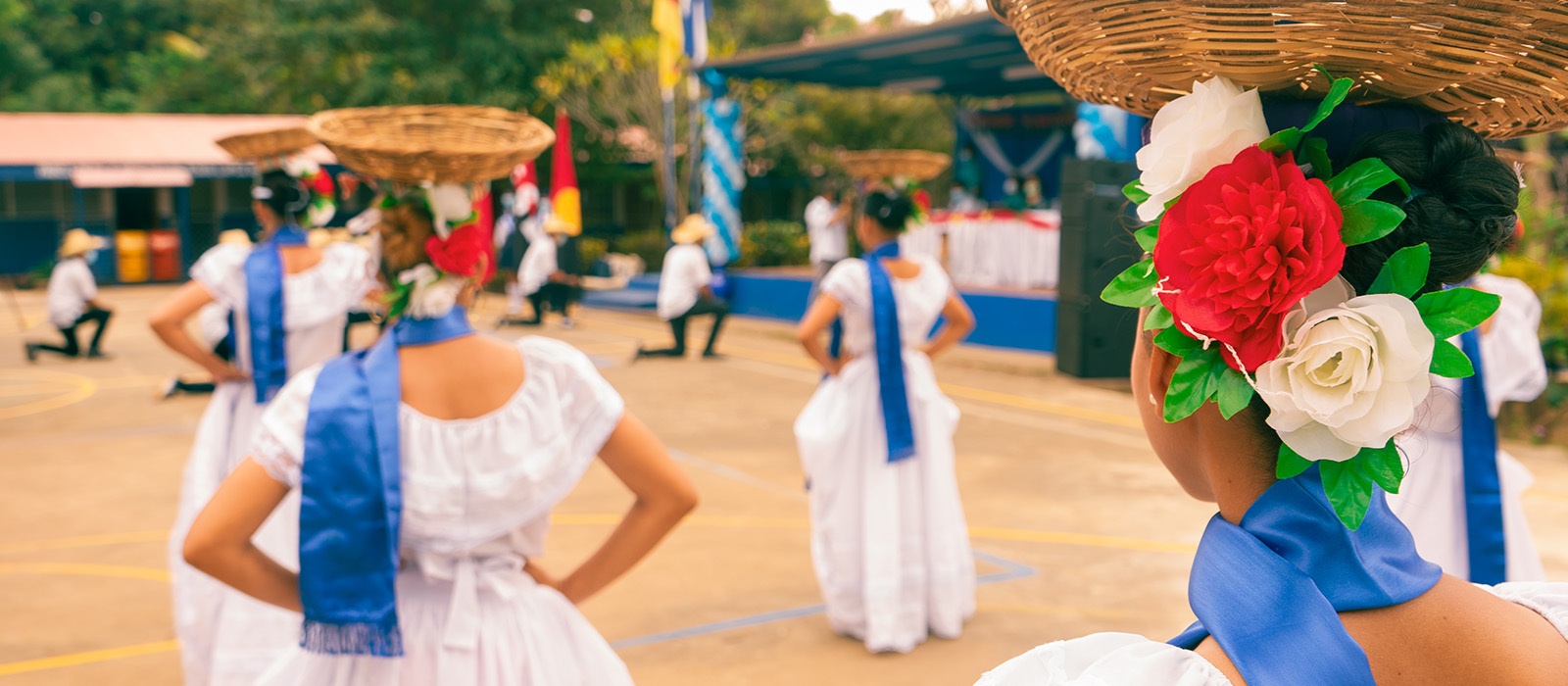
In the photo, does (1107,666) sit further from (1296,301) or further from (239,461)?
(239,461)

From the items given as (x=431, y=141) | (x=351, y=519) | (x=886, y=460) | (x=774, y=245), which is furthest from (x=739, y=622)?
(x=774, y=245)

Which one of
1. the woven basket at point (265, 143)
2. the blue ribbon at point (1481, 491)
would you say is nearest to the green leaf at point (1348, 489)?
the blue ribbon at point (1481, 491)

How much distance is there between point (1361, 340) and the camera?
1078mm

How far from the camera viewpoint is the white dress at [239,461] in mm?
3973

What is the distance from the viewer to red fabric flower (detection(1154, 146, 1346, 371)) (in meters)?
1.10

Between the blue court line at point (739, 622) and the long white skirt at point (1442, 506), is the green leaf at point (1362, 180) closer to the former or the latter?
the long white skirt at point (1442, 506)

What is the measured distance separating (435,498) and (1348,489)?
63.9 inches

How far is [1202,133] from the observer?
1170 millimetres

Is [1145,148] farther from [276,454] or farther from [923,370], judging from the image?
[923,370]

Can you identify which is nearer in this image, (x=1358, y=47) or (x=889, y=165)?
(x=1358, y=47)

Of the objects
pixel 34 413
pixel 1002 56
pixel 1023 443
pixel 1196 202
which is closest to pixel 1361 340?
pixel 1196 202

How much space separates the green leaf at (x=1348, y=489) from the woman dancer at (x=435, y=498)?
4.72ft

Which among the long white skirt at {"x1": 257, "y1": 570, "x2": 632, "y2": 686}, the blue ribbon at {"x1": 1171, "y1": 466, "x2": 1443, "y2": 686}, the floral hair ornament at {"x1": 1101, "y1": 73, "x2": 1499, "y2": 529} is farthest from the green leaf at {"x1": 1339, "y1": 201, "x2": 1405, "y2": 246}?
the long white skirt at {"x1": 257, "y1": 570, "x2": 632, "y2": 686}

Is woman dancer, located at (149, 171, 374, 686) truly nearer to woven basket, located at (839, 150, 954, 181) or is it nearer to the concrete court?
the concrete court
